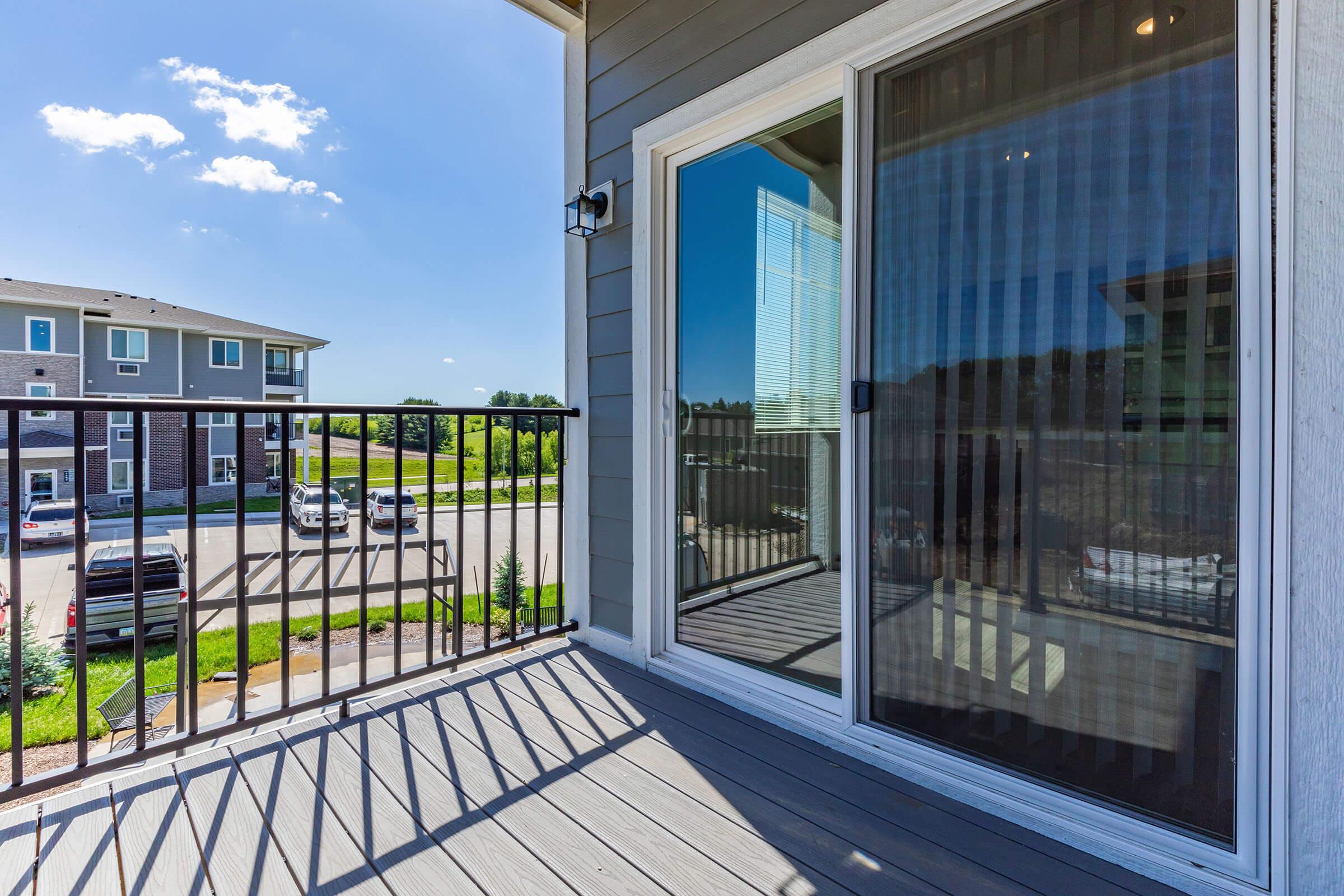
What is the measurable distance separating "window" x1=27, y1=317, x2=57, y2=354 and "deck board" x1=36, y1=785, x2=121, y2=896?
20980mm

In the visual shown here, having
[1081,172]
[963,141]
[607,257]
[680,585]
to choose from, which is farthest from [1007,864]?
[607,257]

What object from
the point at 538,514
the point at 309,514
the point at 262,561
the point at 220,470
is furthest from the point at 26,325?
the point at 538,514

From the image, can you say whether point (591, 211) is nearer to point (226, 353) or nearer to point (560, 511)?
point (560, 511)

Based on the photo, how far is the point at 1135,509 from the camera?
3.97 ft

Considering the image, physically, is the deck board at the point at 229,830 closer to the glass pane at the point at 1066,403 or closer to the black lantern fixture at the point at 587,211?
the glass pane at the point at 1066,403

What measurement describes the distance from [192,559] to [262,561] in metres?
9.31

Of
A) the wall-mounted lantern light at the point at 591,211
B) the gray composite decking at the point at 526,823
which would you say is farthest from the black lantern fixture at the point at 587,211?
A: the gray composite decking at the point at 526,823

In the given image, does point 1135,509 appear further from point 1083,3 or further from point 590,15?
point 590,15

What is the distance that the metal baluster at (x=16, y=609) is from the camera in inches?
47.9

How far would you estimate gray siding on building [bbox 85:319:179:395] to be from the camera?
1669cm

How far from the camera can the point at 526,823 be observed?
53.5 inches

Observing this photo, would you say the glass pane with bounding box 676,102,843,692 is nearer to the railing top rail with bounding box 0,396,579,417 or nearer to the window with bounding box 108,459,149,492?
the railing top rail with bounding box 0,396,579,417

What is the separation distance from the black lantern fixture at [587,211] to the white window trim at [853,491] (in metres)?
0.21

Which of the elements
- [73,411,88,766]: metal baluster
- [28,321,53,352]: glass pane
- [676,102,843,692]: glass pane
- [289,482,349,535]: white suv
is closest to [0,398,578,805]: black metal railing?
[73,411,88,766]: metal baluster
